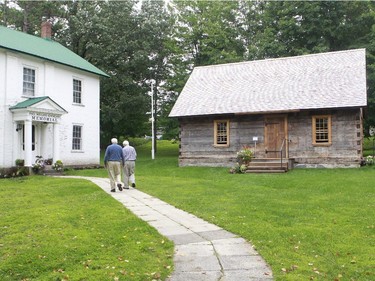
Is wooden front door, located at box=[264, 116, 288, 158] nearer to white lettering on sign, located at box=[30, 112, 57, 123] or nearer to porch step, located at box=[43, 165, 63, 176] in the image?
porch step, located at box=[43, 165, 63, 176]

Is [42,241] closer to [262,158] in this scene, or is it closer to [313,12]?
[262,158]

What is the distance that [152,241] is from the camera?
691cm

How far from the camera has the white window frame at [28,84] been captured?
71.7ft

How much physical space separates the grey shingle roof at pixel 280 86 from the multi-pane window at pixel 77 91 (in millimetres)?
6241

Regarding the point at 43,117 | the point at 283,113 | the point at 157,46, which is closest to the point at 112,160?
the point at 43,117

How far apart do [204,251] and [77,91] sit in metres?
21.3

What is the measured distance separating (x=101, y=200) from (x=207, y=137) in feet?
45.0

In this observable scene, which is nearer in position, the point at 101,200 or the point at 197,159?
the point at 101,200

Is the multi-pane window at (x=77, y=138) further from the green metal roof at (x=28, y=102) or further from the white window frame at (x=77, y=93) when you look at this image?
the green metal roof at (x=28, y=102)

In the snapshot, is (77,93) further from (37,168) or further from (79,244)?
(79,244)

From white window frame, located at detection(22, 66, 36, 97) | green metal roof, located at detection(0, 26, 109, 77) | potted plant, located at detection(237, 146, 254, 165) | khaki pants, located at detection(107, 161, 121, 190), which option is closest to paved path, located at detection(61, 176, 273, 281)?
khaki pants, located at detection(107, 161, 121, 190)

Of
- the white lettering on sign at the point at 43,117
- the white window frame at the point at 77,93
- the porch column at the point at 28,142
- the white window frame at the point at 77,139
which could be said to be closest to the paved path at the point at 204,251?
the porch column at the point at 28,142

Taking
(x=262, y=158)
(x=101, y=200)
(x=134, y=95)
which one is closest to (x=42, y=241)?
(x=101, y=200)

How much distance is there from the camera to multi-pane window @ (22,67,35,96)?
21922 mm
